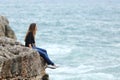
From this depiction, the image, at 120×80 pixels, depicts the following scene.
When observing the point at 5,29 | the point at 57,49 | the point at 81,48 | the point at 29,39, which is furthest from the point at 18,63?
the point at 81,48

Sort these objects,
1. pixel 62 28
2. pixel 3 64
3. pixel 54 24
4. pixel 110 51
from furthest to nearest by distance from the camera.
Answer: pixel 54 24 → pixel 62 28 → pixel 110 51 → pixel 3 64

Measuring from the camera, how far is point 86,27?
78438 millimetres

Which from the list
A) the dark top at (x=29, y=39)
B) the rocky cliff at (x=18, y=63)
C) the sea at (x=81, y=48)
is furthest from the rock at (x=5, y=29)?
the sea at (x=81, y=48)

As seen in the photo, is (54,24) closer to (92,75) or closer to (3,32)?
(92,75)

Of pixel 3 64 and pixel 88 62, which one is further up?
pixel 3 64

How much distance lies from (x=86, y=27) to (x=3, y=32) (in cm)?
6331

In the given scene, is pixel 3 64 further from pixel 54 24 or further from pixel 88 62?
pixel 54 24

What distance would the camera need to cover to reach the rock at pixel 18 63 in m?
11.5

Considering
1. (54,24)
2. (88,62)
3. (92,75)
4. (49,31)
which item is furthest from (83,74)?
(54,24)

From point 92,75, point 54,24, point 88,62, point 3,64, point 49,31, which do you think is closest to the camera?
point 3,64

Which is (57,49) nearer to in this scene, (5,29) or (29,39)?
(5,29)

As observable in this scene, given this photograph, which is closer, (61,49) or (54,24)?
(61,49)

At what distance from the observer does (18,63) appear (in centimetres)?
1168

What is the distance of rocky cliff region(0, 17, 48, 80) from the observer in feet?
37.8
